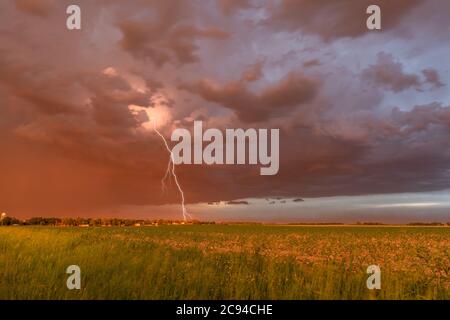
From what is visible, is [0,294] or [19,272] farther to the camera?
[19,272]

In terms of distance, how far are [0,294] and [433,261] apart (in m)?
16.6

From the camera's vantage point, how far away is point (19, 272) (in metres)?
11.5

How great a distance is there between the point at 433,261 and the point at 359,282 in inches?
354
